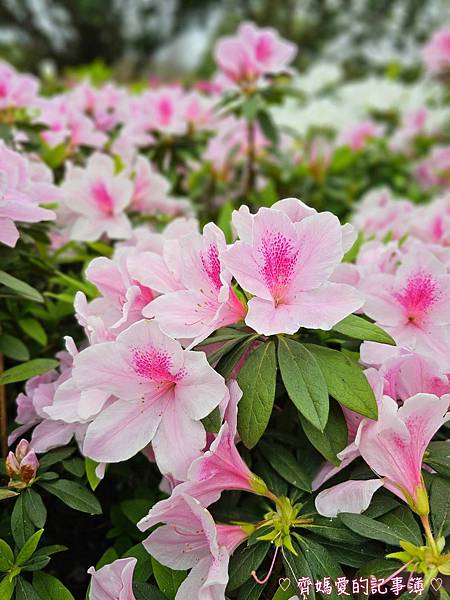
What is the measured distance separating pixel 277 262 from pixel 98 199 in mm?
682

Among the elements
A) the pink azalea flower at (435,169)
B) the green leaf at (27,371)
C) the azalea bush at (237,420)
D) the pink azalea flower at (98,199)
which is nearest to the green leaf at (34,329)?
the azalea bush at (237,420)

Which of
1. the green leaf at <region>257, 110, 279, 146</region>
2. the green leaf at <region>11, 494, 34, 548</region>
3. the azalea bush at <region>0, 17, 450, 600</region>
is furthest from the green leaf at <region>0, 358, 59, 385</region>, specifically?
the green leaf at <region>257, 110, 279, 146</region>

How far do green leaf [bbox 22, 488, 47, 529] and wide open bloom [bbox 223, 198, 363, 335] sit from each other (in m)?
0.42

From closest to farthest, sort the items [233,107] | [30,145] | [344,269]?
[344,269]
[30,145]
[233,107]

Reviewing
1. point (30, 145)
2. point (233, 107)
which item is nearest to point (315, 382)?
point (30, 145)

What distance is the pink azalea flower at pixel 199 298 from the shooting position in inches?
34.3

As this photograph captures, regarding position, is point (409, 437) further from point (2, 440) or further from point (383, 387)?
point (2, 440)

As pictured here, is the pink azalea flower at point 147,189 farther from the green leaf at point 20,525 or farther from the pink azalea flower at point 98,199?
the green leaf at point 20,525

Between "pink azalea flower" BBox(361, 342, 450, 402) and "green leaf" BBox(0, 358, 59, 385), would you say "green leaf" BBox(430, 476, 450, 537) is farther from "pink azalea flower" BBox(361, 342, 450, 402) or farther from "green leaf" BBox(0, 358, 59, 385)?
"green leaf" BBox(0, 358, 59, 385)

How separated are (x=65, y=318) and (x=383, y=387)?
2.52ft

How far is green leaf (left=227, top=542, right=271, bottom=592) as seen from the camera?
86cm

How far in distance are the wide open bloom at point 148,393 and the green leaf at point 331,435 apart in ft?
0.45

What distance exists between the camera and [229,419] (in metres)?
0.87

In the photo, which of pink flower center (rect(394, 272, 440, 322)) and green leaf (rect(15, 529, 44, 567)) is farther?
pink flower center (rect(394, 272, 440, 322))
